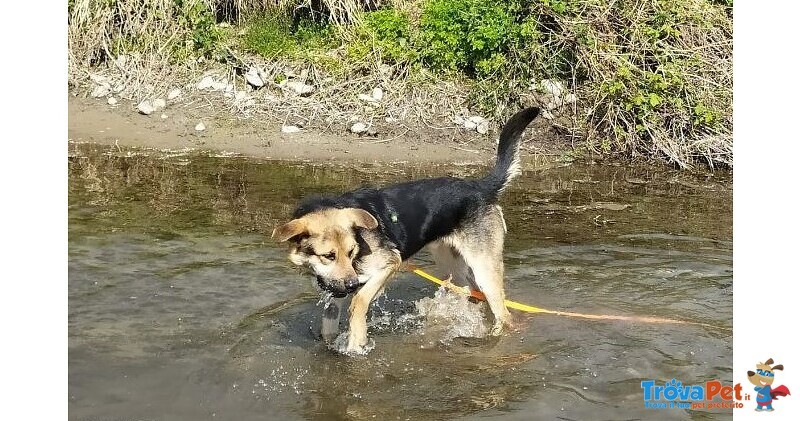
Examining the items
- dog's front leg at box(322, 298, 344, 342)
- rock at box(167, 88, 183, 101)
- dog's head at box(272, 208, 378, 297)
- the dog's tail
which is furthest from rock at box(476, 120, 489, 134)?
dog's head at box(272, 208, 378, 297)

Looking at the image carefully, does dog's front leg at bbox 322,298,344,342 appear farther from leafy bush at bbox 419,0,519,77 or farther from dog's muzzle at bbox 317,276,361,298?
leafy bush at bbox 419,0,519,77

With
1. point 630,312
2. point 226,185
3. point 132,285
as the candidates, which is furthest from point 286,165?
point 630,312

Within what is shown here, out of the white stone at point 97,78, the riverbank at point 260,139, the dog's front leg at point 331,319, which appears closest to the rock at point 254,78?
the riverbank at point 260,139

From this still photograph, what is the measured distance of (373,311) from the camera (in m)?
7.14

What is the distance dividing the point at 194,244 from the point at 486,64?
19.6ft

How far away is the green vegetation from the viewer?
37.8ft

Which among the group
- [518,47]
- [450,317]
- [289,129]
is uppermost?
[518,47]

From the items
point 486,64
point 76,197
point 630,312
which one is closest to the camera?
point 630,312

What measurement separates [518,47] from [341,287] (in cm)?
748

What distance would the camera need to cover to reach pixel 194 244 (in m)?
7.82

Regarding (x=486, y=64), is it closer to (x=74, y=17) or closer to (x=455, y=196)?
(x=455, y=196)
